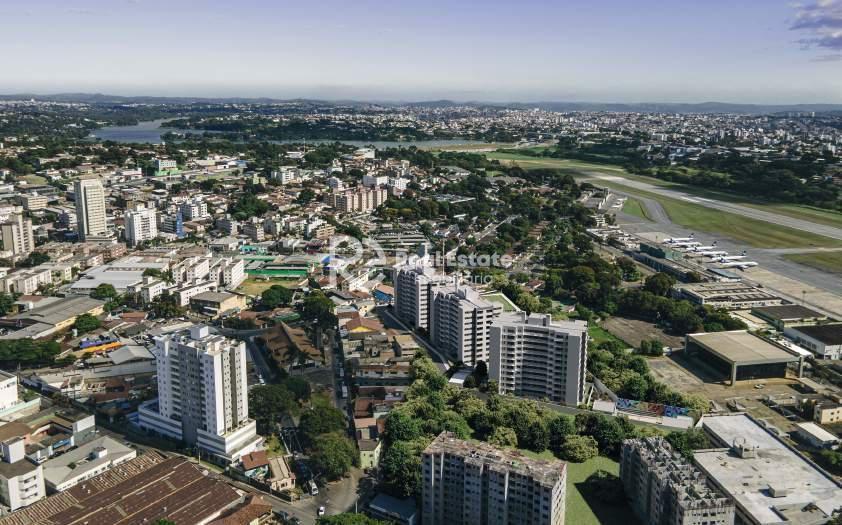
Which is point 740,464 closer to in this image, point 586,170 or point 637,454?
point 637,454

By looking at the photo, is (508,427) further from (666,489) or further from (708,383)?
(708,383)

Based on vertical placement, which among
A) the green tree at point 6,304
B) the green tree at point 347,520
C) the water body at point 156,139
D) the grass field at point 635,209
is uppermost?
the water body at point 156,139

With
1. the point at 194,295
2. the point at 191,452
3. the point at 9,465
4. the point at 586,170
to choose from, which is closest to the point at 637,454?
the point at 191,452

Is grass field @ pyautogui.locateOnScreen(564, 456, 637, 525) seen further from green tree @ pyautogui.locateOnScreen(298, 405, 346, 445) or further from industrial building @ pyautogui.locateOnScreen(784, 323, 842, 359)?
industrial building @ pyautogui.locateOnScreen(784, 323, 842, 359)

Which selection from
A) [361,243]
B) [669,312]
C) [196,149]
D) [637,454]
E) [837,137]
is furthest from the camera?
[837,137]

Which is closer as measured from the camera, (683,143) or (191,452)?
(191,452)

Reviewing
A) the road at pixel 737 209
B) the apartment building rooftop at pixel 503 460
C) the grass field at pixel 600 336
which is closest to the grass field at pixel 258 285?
the grass field at pixel 600 336

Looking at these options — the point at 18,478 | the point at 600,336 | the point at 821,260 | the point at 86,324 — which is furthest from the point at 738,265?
the point at 18,478

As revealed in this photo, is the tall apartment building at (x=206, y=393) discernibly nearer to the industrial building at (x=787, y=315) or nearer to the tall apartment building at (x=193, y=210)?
the industrial building at (x=787, y=315)
